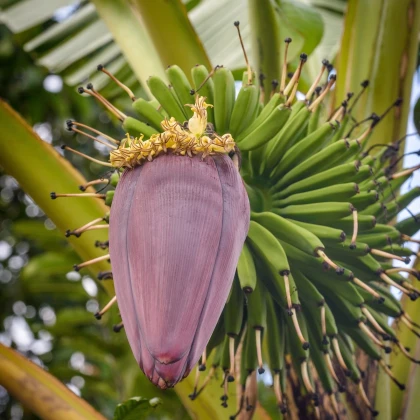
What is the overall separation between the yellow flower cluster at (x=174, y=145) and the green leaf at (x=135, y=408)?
44 centimetres

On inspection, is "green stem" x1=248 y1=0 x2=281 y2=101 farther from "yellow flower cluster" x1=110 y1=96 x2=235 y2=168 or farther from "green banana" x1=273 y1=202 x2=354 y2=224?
"yellow flower cluster" x1=110 y1=96 x2=235 y2=168

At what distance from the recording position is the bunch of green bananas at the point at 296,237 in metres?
0.97

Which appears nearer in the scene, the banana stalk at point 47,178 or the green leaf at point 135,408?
the green leaf at point 135,408

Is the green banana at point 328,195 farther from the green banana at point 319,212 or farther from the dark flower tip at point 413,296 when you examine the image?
the dark flower tip at point 413,296

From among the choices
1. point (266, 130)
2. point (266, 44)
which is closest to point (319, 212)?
point (266, 130)

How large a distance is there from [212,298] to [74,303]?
2703 millimetres

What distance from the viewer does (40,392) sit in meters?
1.23

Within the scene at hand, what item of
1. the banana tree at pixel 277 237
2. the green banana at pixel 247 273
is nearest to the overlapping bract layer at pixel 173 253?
the banana tree at pixel 277 237

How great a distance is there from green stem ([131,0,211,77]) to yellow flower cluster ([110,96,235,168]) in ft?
1.98

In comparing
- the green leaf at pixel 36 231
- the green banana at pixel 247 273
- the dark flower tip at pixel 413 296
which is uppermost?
the green banana at pixel 247 273

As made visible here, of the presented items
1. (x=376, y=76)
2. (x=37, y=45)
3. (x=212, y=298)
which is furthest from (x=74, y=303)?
(x=212, y=298)

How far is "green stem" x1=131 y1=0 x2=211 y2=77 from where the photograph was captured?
1.40 metres

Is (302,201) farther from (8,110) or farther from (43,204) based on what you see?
(8,110)

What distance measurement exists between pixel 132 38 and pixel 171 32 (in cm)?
18
